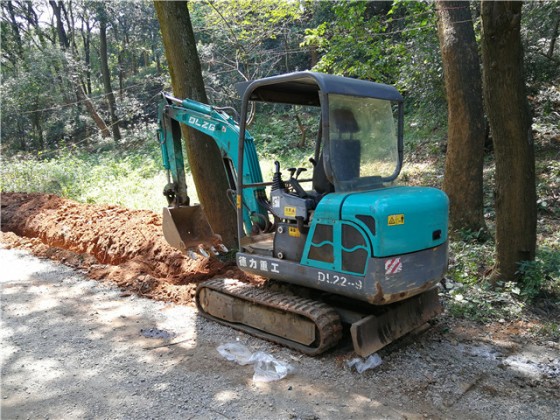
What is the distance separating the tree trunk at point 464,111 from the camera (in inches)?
280

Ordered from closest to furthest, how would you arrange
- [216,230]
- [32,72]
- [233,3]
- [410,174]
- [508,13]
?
[508,13] → [216,230] → [410,174] → [233,3] → [32,72]

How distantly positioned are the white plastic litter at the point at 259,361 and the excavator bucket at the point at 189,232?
174cm

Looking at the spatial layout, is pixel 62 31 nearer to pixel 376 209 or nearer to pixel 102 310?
pixel 102 310

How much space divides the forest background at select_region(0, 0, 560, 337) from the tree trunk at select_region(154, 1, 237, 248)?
11.0ft

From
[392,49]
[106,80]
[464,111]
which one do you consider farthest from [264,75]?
[464,111]

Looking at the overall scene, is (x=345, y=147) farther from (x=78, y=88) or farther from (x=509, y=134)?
(x=78, y=88)

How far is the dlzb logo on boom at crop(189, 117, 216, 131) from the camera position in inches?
213

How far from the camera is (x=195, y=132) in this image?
666cm

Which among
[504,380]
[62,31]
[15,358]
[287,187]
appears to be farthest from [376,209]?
[62,31]

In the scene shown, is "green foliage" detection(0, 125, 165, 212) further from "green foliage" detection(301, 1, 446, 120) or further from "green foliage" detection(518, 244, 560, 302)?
"green foliage" detection(518, 244, 560, 302)

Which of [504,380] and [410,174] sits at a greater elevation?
[410,174]

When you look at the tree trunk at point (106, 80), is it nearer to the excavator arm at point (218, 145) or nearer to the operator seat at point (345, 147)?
Answer: the excavator arm at point (218, 145)

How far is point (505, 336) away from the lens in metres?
4.49

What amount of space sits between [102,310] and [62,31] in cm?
2963
